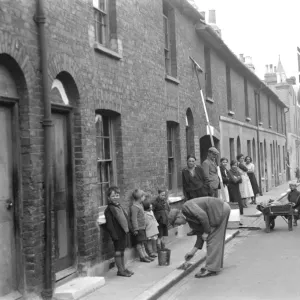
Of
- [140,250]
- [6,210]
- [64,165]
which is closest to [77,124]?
[64,165]

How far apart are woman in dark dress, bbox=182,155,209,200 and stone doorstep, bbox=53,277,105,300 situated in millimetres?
5370

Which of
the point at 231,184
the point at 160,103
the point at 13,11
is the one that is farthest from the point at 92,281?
the point at 231,184

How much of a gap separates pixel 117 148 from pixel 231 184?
24.5 feet

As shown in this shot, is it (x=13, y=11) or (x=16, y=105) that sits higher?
(x=13, y=11)

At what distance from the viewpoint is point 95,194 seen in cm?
905

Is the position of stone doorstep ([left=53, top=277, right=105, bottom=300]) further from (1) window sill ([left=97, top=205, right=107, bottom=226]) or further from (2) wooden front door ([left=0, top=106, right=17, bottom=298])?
(1) window sill ([left=97, top=205, right=107, bottom=226])

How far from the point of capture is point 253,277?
8.64 m

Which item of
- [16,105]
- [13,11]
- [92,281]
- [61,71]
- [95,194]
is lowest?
[92,281]

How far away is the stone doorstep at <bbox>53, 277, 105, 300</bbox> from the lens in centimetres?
730

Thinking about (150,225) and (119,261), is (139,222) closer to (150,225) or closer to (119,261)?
(150,225)

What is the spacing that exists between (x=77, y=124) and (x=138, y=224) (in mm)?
2436

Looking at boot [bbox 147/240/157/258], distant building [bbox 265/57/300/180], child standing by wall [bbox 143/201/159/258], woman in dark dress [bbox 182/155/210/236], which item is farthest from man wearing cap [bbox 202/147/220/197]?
distant building [bbox 265/57/300/180]

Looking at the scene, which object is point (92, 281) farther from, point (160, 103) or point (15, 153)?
point (160, 103)

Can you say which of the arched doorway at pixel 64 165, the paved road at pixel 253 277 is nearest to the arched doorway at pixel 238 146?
the paved road at pixel 253 277
